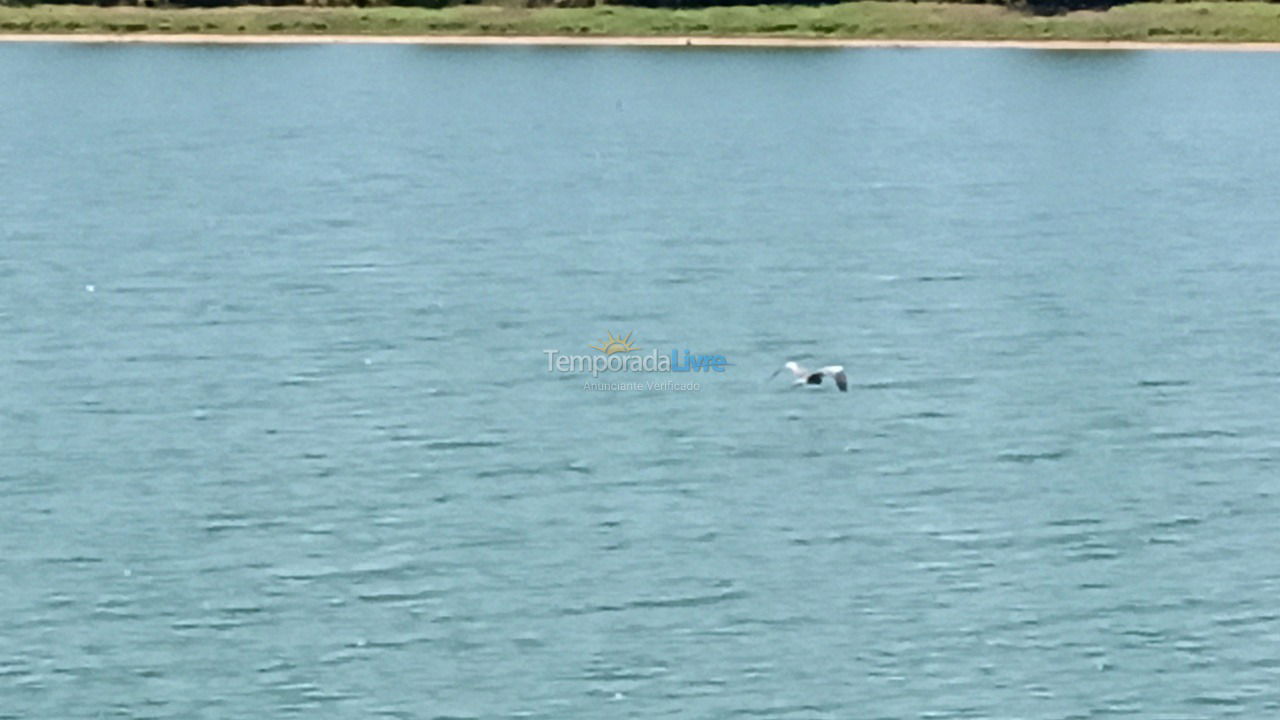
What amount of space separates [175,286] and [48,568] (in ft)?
85.6

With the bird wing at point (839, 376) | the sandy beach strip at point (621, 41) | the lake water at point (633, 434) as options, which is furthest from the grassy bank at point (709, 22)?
the bird wing at point (839, 376)

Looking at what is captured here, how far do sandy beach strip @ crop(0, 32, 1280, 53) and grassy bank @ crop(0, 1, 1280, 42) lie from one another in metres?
0.28

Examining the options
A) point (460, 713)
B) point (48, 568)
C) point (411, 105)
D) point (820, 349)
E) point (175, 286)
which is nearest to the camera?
point (460, 713)

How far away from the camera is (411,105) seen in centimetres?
11419

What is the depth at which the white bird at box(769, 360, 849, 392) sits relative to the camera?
55.0 metres

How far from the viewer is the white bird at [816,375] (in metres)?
55.0

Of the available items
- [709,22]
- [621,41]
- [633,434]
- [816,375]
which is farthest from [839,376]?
[709,22]

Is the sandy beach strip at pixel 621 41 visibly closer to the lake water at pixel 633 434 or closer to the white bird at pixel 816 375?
the lake water at pixel 633 434

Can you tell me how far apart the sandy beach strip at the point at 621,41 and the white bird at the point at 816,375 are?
73.2 metres

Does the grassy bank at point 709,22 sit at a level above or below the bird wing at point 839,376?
below

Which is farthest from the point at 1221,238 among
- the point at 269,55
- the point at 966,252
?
the point at 269,55

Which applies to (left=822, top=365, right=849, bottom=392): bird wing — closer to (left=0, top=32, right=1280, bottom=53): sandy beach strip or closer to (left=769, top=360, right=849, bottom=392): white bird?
(left=769, top=360, right=849, bottom=392): white bird

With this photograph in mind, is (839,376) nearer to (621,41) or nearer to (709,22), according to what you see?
(621,41)

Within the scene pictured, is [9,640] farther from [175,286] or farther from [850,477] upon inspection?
[175,286]
